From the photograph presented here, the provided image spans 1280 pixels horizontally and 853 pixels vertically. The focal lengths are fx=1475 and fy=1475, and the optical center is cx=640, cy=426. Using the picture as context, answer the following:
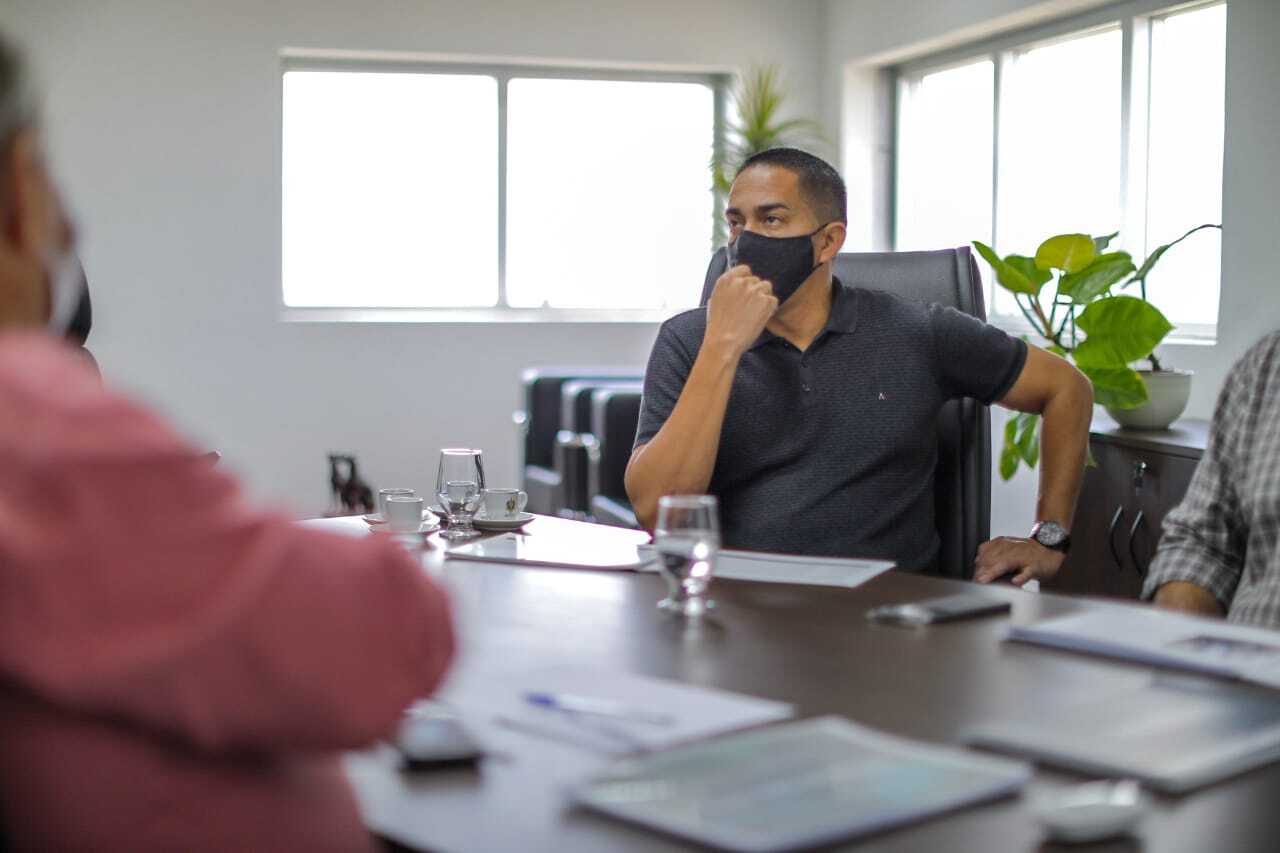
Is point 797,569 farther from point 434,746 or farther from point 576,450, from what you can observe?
point 576,450

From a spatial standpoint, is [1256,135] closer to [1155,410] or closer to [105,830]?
[1155,410]

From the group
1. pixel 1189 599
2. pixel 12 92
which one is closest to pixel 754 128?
pixel 1189 599

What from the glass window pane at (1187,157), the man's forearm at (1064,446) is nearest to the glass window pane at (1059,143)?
the glass window pane at (1187,157)

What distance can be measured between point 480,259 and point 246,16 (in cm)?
149

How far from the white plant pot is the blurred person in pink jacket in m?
3.27

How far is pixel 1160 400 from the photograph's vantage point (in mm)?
3770

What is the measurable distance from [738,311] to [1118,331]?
155 cm

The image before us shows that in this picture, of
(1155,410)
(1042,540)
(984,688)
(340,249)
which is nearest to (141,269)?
(340,249)

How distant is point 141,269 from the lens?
6.48m

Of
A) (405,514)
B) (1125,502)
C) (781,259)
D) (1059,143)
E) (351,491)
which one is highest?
(1059,143)

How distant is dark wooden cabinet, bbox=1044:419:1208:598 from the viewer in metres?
3.46

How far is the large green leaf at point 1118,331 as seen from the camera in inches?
145

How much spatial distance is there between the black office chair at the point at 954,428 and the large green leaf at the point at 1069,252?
3.94ft

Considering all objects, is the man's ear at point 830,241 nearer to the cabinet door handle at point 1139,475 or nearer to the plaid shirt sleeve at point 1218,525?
the plaid shirt sleeve at point 1218,525
